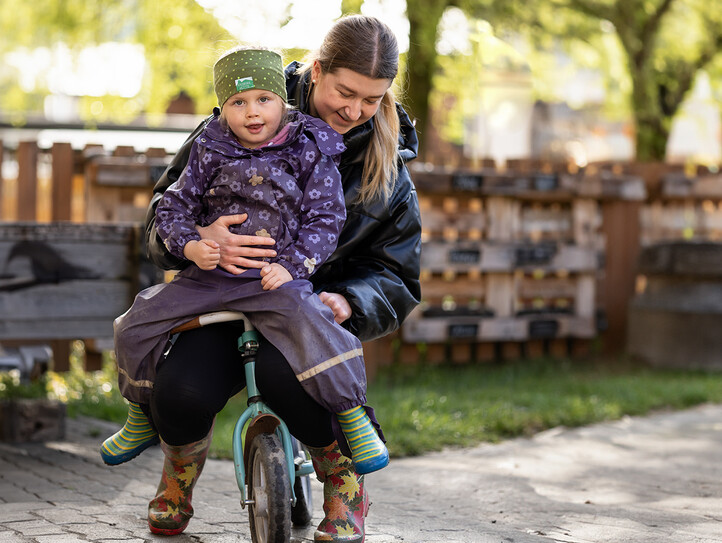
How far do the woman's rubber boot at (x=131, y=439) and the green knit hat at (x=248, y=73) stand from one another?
97 cm

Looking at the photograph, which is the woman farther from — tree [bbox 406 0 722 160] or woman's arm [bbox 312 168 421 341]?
tree [bbox 406 0 722 160]

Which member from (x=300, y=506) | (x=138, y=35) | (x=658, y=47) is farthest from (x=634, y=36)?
(x=300, y=506)

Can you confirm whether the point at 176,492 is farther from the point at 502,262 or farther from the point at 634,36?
the point at 634,36

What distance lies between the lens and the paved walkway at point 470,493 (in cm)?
312

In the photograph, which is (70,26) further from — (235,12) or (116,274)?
(116,274)

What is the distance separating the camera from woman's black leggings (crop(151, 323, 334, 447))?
2.69 meters

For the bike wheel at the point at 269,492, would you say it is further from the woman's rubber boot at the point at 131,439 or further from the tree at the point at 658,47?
the tree at the point at 658,47

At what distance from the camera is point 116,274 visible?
4.71 meters

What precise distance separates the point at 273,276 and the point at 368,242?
57 cm

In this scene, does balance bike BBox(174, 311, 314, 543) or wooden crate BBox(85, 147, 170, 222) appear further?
wooden crate BBox(85, 147, 170, 222)

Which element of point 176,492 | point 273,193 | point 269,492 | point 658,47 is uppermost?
point 658,47

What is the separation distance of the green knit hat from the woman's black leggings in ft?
2.26

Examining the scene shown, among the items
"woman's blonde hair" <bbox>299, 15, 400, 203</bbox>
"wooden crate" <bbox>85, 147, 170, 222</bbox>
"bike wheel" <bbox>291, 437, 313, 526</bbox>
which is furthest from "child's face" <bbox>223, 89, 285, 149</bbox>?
"wooden crate" <bbox>85, 147, 170, 222</bbox>

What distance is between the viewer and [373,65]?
293 cm
